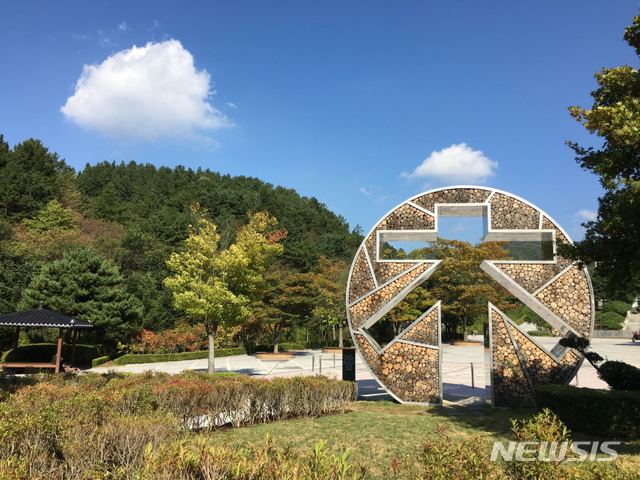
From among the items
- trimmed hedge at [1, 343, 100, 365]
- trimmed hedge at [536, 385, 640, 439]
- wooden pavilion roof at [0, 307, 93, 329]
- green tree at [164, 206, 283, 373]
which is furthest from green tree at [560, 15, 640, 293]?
trimmed hedge at [1, 343, 100, 365]

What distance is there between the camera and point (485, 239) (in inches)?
375

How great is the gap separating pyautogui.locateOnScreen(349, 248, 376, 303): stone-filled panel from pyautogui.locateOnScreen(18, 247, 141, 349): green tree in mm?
12130

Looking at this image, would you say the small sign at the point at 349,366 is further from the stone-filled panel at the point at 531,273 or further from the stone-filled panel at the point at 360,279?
the stone-filled panel at the point at 531,273

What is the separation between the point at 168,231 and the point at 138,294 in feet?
44.8

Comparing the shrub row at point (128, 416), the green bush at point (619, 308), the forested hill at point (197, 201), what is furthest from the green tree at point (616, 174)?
the green bush at point (619, 308)

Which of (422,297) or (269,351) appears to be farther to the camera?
(422,297)

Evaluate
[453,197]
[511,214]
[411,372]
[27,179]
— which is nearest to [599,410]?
[411,372]

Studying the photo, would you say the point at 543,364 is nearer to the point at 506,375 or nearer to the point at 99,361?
the point at 506,375

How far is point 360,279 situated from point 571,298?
13.8 ft

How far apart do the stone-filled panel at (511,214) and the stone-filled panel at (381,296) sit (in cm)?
169

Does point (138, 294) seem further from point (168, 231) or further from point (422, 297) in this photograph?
point (422, 297)

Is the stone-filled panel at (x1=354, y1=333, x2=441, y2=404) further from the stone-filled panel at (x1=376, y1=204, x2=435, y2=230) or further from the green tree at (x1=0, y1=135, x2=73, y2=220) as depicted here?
the green tree at (x1=0, y1=135, x2=73, y2=220)

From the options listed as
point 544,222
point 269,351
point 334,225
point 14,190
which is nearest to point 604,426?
point 544,222

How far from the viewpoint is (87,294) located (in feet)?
58.6
